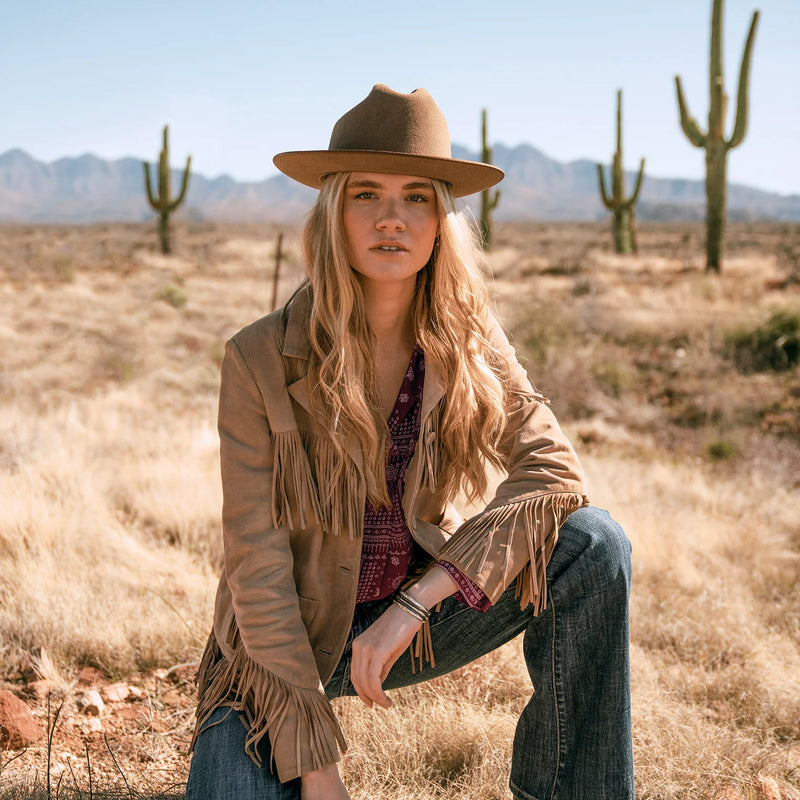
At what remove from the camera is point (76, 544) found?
3.71m

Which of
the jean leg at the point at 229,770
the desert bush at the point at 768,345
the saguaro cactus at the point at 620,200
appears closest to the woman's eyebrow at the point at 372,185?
the jean leg at the point at 229,770

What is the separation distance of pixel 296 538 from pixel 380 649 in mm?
363

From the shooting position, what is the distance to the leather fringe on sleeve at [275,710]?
70.4 inches

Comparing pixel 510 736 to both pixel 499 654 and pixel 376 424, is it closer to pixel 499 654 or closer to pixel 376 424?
pixel 499 654

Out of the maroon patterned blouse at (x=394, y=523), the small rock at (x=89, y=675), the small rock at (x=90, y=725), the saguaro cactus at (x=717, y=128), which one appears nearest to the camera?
the maroon patterned blouse at (x=394, y=523)

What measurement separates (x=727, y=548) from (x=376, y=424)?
9.17 feet

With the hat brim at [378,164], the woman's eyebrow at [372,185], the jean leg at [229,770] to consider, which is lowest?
the jean leg at [229,770]

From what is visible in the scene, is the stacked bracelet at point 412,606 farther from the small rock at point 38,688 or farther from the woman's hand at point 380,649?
the small rock at point 38,688

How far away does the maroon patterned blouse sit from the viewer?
208 centimetres

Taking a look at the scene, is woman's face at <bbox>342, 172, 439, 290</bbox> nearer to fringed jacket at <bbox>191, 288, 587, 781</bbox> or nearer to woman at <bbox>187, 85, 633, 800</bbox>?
woman at <bbox>187, 85, 633, 800</bbox>

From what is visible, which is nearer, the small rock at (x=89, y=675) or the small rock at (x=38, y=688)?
the small rock at (x=38, y=688)

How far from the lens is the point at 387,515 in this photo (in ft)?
6.88

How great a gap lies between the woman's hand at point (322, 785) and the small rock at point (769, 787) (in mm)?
1197

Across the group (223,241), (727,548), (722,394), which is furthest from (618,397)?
(223,241)
